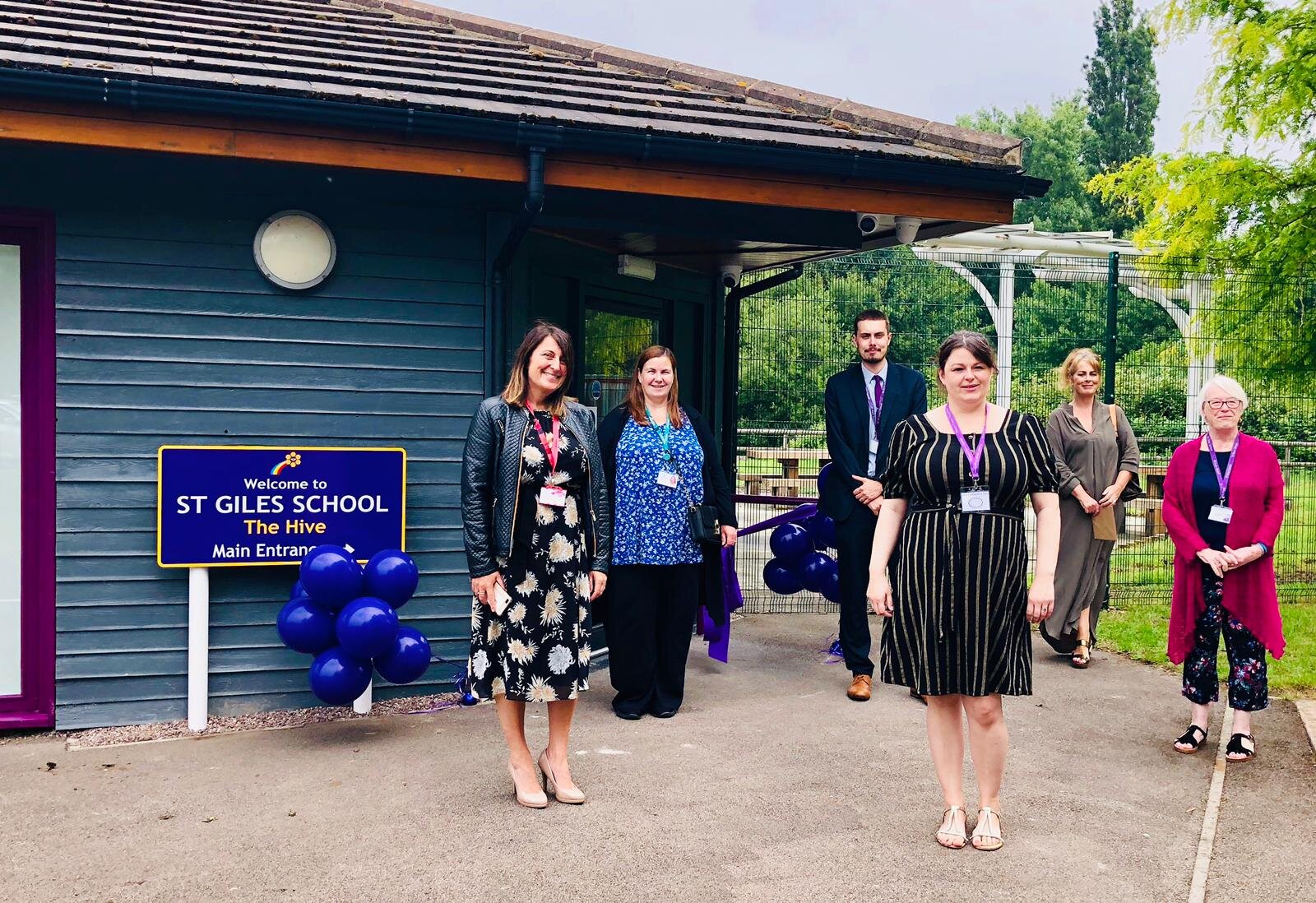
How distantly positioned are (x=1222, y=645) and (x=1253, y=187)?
14.3 ft

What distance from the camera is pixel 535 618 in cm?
444

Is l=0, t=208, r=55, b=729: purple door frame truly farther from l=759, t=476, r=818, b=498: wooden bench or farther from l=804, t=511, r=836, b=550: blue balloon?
l=759, t=476, r=818, b=498: wooden bench

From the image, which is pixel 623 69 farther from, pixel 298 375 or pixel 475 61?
pixel 298 375

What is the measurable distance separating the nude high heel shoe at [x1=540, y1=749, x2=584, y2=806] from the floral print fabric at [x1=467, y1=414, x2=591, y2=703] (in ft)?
1.14

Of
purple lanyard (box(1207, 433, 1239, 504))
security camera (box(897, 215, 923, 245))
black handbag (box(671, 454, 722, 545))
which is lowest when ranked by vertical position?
black handbag (box(671, 454, 722, 545))

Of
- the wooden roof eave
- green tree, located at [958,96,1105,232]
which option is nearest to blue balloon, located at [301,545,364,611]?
the wooden roof eave

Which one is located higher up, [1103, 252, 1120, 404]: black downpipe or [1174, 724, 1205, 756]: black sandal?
[1103, 252, 1120, 404]: black downpipe

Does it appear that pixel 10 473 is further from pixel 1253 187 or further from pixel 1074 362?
pixel 1253 187

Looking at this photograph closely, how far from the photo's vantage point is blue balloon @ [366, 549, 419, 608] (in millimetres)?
5324

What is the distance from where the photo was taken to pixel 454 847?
4059mm

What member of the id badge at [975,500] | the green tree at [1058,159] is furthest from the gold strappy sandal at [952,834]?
the green tree at [1058,159]

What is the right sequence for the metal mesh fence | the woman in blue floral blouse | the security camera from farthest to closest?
the metal mesh fence
the security camera
the woman in blue floral blouse

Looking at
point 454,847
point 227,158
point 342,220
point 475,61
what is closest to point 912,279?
point 475,61

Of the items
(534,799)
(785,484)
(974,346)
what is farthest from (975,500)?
(785,484)
